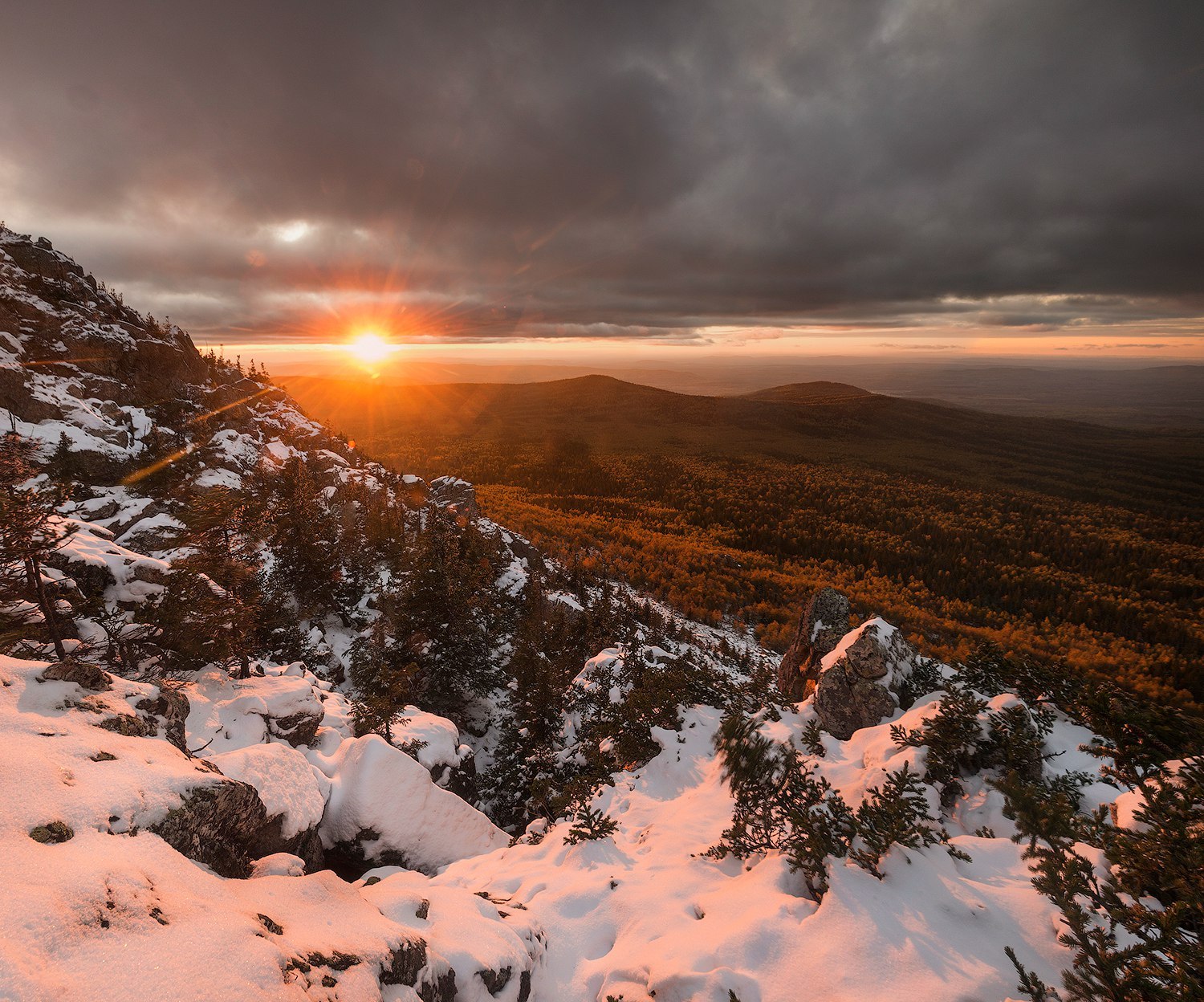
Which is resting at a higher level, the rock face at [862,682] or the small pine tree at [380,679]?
the rock face at [862,682]

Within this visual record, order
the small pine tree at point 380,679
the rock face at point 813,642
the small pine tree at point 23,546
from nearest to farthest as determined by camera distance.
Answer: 1. the small pine tree at point 23,546
2. the small pine tree at point 380,679
3. the rock face at point 813,642

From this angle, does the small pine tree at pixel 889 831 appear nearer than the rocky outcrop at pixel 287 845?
Yes

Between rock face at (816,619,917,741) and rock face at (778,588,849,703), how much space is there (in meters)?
3.03

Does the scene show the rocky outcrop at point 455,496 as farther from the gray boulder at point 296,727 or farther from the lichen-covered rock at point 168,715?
the lichen-covered rock at point 168,715

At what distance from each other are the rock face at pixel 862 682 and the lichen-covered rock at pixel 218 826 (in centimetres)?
1251

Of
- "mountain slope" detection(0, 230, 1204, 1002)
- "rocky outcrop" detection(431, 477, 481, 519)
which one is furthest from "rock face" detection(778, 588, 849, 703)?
"rocky outcrop" detection(431, 477, 481, 519)

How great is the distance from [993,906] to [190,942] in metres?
8.41

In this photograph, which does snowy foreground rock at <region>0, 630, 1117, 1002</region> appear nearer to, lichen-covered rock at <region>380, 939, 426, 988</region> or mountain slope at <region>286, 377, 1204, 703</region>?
lichen-covered rock at <region>380, 939, 426, 988</region>

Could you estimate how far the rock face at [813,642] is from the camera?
646 inches

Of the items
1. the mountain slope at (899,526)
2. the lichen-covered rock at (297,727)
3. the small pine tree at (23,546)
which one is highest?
the small pine tree at (23,546)

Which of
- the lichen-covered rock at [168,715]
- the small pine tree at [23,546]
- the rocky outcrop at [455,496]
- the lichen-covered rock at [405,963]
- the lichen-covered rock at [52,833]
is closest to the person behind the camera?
the lichen-covered rock at [52,833]

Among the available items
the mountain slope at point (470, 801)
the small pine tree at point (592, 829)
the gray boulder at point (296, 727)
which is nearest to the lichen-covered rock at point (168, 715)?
the mountain slope at point (470, 801)

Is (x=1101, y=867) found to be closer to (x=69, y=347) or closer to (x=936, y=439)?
(x=69, y=347)

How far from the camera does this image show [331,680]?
734 inches
